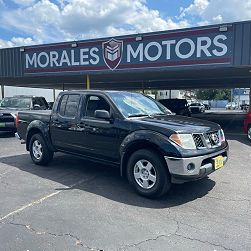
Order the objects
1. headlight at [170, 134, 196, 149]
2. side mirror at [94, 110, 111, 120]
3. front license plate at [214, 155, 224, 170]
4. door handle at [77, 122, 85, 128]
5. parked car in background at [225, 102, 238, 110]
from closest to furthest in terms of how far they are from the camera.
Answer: headlight at [170, 134, 196, 149]
front license plate at [214, 155, 224, 170]
side mirror at [94, 110, 111, 120]
door handle at [77, 122, 85, 128]
parked car in background at [225, 102, 238, 110]

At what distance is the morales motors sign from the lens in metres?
11.7

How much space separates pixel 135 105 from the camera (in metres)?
5.84

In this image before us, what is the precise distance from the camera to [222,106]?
73.3 m

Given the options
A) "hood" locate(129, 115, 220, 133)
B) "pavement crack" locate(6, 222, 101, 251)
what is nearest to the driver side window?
"hood" locate(129, 115, 220, 133)

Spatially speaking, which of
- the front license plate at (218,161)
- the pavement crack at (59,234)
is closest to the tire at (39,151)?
the pavement crack at (59,234)

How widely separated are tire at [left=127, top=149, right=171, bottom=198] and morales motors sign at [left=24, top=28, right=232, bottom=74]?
8.25 m

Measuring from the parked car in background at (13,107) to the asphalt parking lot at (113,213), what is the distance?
5809 millimetres

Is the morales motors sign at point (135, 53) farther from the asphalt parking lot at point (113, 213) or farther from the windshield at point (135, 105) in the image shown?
the asphalt parking lot at point (113, 213)

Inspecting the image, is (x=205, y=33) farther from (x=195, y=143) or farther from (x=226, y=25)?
(x=195, y=143)

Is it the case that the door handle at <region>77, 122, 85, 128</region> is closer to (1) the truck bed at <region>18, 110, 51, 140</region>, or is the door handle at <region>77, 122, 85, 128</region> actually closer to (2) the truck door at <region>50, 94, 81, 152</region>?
(2) the truck door at <region>50, 94, 81, 152</region>

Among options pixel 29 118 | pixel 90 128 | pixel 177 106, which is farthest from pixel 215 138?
pixel 177 106

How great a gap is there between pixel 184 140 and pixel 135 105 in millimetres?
1572

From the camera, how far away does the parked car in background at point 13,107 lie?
11891 millimetres

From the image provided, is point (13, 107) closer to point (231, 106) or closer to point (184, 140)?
point (184, 140)
